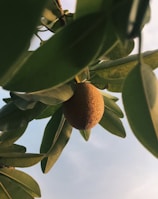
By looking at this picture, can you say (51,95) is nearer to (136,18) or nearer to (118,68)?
(118,68)

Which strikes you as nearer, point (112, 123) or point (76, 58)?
point (76, 58)

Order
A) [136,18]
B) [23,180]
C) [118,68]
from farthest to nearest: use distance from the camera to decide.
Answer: [23,180] → [118,68] → [136,18]

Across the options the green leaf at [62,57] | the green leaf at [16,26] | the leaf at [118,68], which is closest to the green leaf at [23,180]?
the leaf at [118,68]

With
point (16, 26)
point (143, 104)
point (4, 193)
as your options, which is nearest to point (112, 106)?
point (4, 193)

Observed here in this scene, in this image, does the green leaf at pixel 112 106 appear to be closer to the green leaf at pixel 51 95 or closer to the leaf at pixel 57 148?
the leaf at pixel 57 148

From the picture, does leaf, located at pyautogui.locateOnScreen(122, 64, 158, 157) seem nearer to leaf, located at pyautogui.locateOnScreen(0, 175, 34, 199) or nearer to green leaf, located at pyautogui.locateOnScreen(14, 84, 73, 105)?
green leaf, located at pyautogui.locateOnScreen(14, 84, 73, 105)

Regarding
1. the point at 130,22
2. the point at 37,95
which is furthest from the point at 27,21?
the point at 37,95

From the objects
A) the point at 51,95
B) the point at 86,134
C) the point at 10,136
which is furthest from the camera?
the point at 86,134

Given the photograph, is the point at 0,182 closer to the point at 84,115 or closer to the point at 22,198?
the point at 22,198

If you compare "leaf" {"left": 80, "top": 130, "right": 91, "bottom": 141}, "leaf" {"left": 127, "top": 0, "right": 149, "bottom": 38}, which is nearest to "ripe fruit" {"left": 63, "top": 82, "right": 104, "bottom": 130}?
"leaf" {"left": 80, "top": 130, "right": 91, "bottom": 141}
